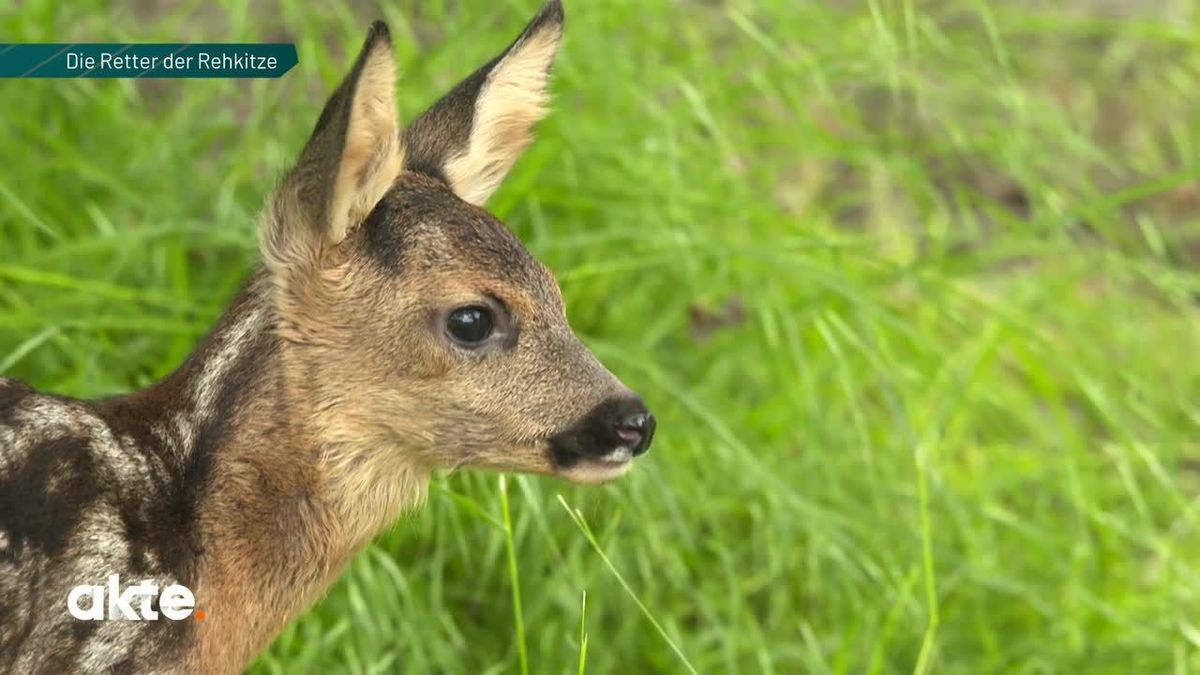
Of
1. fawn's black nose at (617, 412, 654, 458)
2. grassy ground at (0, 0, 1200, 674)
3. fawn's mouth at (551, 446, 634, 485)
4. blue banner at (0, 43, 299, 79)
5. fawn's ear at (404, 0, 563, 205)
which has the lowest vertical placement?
grassy ground at (0, 0, 1200, 674)

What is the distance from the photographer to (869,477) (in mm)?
4574

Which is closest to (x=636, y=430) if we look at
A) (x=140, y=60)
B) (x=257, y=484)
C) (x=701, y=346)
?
(x=257, y=484)

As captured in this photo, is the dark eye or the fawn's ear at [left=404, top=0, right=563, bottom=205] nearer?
the dark eye

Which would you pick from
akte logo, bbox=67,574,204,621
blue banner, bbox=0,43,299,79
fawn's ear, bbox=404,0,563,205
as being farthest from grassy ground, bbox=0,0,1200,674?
akte logo, bbox=67,574,204,621

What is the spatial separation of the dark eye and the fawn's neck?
237mm

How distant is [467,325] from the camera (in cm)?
288

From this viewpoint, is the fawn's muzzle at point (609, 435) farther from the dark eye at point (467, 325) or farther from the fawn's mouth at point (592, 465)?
the dark eye at point (467, 325)

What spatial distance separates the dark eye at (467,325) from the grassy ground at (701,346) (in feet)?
1.96

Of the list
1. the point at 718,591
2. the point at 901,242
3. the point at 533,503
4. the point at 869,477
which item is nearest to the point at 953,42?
the point at 901,242

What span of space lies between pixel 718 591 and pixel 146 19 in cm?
221

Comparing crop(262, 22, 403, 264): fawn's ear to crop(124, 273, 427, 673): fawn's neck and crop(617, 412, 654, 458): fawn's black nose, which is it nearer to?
crop(124, 273, 427, 673): fawn's neck

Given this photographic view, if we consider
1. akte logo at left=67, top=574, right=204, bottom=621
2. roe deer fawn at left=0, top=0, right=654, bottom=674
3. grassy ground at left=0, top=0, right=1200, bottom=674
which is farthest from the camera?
grassy ground at left=0, top=0, right=1200, bottom=674

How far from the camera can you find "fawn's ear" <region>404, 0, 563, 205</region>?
3074 mm

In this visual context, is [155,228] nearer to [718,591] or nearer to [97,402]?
[97,402]
